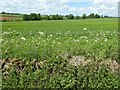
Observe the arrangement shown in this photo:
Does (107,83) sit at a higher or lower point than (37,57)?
lower

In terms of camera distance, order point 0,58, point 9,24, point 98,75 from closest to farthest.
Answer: point 98,75 → point 0,58 → point 9,24

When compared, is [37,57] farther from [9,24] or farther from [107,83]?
[9,24]

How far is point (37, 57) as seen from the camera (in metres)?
8.11

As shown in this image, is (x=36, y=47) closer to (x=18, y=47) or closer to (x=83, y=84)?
(x=18, y=47)

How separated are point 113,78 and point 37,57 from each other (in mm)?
1607

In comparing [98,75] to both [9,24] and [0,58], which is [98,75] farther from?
[9,24]

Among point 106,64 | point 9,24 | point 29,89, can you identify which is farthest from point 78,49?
point 9,24

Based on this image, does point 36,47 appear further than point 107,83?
Yes

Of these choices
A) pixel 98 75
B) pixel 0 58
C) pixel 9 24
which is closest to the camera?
pixel 98 75

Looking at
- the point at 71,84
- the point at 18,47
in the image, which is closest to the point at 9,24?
the point at 18,47

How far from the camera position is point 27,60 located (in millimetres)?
8016

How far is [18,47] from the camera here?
8.57m

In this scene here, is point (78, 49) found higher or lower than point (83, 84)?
higher

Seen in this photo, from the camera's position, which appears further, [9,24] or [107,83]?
[9,24]
